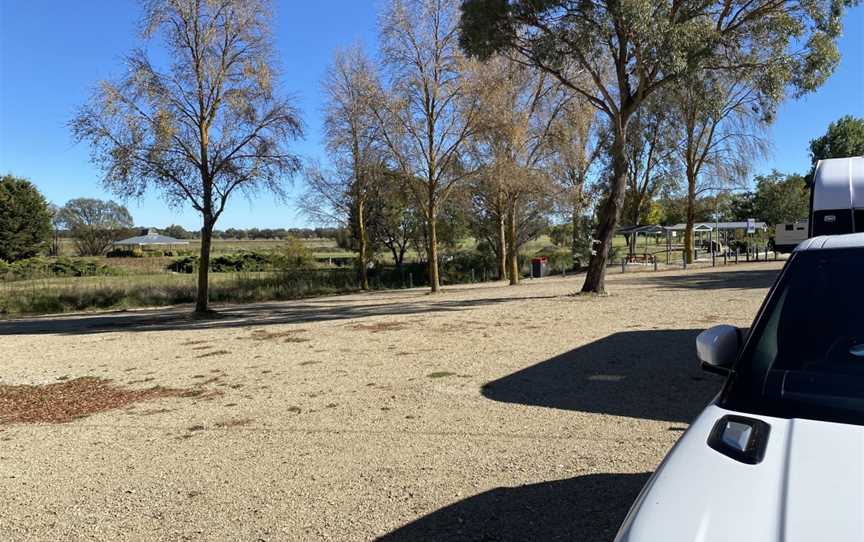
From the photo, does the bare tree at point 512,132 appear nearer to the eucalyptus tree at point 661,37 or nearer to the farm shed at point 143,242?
the eucalyptus tree at point 661,37

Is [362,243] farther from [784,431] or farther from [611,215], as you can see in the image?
[784,431]

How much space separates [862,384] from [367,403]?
5216mm

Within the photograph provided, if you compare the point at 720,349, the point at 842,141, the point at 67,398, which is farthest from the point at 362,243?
the point at 842,141

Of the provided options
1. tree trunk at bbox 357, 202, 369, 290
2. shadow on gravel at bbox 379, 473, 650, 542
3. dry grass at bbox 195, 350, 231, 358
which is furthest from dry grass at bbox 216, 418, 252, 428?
tree trunk at bbox 357, 202, 369, 290

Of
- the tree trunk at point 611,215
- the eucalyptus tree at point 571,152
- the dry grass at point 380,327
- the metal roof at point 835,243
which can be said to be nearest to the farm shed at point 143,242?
the eucalyptus tree at point 571,152

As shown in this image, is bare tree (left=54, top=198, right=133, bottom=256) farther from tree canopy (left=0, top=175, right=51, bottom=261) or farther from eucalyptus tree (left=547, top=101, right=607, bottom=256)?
eucalyptus tree (left=547, top=101, right=607, bottom=256)

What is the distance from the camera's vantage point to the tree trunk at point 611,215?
16.8 meters

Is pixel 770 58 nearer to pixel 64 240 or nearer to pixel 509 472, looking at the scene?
pixel 509 472

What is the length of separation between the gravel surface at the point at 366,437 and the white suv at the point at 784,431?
1.60m

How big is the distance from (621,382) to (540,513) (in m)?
3.81

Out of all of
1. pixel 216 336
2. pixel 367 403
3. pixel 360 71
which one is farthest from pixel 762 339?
pixel 360 71

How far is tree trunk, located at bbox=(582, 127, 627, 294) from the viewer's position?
55.1 feet

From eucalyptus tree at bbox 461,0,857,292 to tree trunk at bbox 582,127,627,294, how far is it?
10 cm

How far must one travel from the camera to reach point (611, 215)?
683 inches
